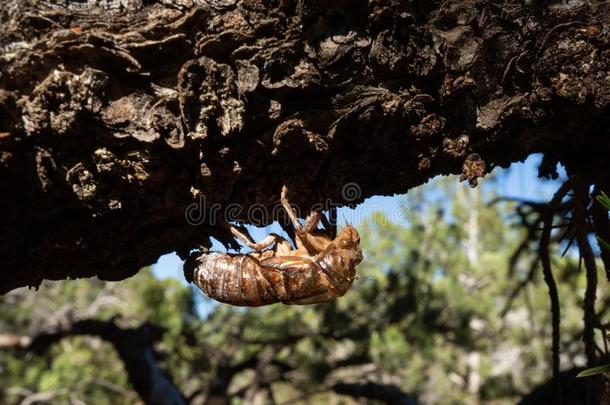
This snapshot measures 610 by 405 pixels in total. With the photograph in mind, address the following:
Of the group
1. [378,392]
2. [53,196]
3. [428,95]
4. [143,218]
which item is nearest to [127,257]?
[143,218]

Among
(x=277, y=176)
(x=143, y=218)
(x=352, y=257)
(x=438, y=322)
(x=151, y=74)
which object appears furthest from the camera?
(x=438, y=322)

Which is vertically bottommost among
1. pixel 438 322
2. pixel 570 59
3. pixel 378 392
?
pixel 378 392

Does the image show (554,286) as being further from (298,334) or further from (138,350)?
(298,334)

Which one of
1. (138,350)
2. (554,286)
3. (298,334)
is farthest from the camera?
(298,334)

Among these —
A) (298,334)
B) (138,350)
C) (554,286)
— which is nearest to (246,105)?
(554,286)

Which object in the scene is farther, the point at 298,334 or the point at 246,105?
the point at 298,334

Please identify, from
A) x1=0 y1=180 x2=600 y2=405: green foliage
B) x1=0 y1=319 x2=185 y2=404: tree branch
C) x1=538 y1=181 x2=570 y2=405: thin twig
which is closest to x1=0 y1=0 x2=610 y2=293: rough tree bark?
x1=538 y1=181 x2=570 y2=405: thin twig

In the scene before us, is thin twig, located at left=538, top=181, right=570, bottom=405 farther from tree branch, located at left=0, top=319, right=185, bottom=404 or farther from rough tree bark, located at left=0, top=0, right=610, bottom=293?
tree branch, located at left=0, top=319, right=185, bottom=404

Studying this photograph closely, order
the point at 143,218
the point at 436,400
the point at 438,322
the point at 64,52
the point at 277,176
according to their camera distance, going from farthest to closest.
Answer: the point at 436,400, the point at 438,322, the point at 277,176, the point at 143,218, the point at 64,52

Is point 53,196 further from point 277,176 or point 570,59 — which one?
point 570,59
